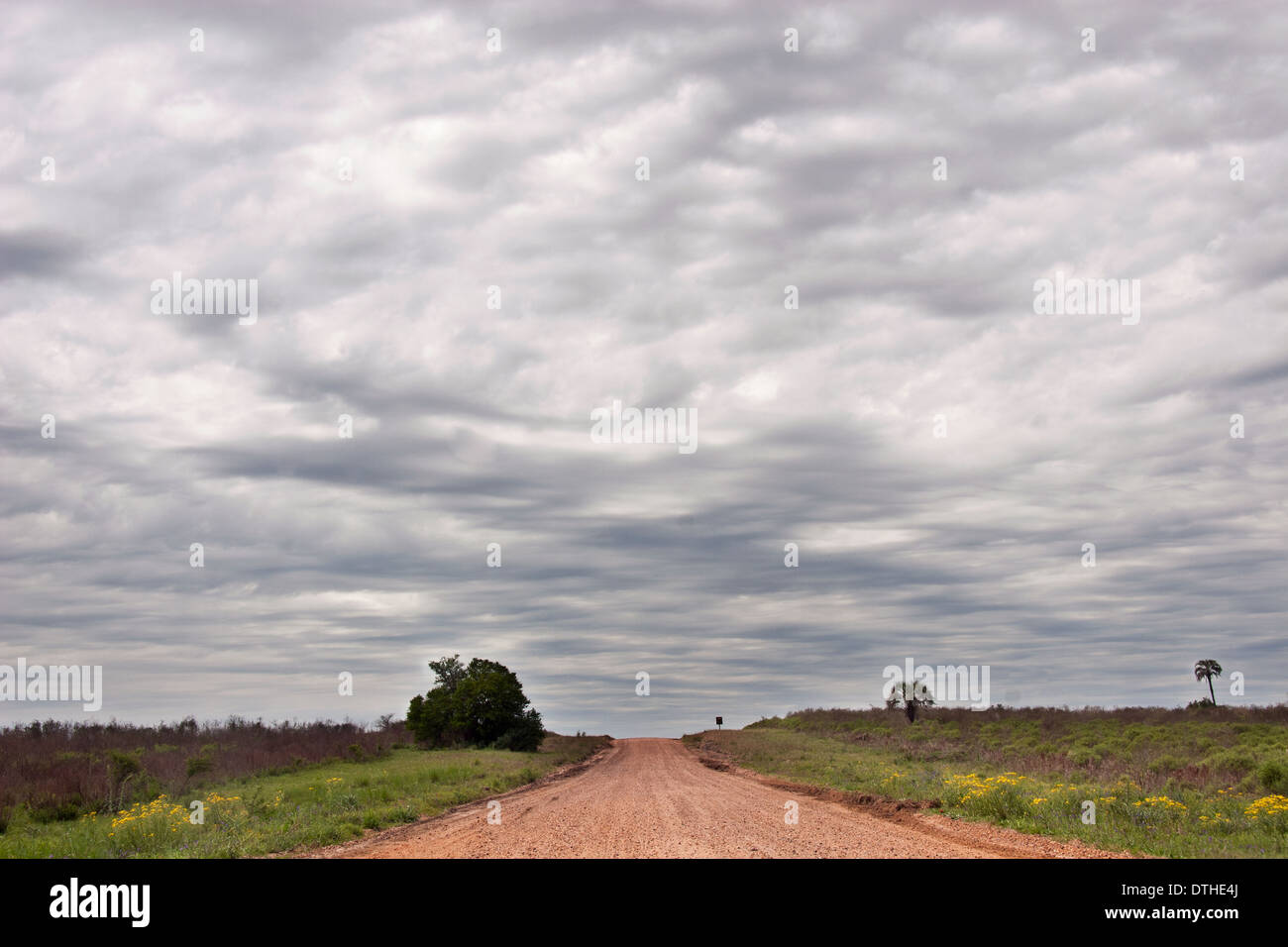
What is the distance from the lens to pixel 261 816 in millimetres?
20500

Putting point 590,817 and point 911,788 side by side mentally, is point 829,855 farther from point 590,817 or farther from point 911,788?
point 911,788

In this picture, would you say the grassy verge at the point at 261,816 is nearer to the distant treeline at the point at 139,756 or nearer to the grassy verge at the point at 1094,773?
the distant treeline at the point at 139,756

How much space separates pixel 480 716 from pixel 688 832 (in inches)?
1778

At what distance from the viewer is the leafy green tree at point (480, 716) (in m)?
59.6

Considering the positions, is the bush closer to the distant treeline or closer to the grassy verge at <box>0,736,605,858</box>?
the grassy verge at <box>0,736,605,858</box>

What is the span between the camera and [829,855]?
14375 mm

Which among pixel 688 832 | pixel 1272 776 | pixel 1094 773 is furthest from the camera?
pixel 1094 773

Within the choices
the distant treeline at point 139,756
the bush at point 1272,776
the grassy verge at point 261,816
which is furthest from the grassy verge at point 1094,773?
the distant treeline at point 139,756

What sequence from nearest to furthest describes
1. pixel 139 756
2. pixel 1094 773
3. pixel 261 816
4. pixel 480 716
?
pixel 261 816 → pixel 1094 773 → pixel 139 756 → pixel 480 716

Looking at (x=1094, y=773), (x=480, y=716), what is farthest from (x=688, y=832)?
(x=480, y=716)

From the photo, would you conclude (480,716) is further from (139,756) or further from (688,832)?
(688,832)
